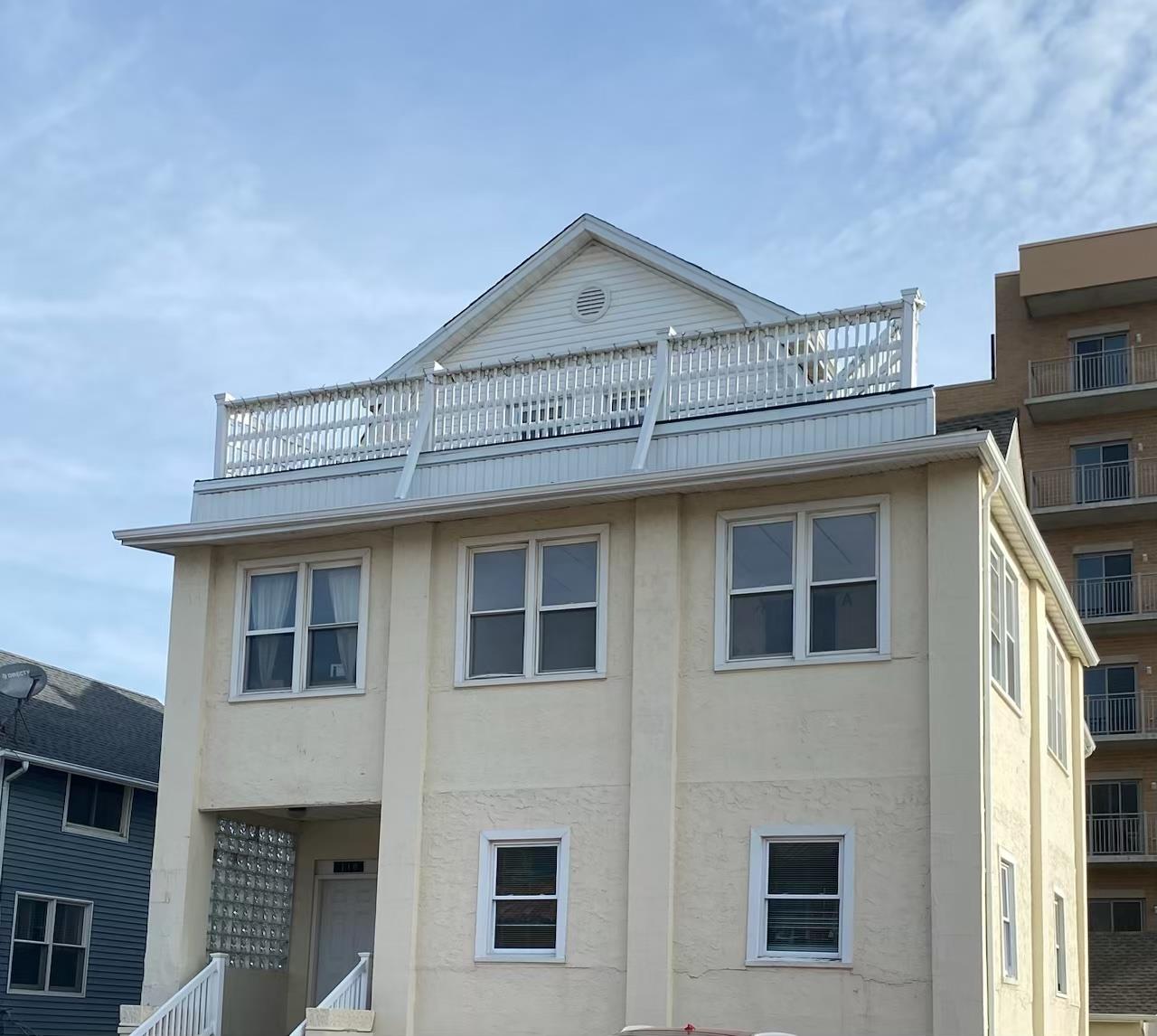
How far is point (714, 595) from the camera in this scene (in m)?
18.0

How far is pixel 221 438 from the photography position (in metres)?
21.4

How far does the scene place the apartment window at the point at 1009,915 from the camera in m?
17.6

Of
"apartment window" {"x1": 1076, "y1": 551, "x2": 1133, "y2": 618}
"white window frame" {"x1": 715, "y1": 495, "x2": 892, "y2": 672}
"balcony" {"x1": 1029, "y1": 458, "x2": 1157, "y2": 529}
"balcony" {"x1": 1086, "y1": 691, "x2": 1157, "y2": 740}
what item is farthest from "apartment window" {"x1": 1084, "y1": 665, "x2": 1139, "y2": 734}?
"white window frame" {"x1": 715, "y1": 495, "x2": 892, "y2": 672}

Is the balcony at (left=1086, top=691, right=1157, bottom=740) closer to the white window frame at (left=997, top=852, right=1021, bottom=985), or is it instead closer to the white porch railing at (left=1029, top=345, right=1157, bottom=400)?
the white porch railing at (left=1029, top=345, right=1157, bottom=400)

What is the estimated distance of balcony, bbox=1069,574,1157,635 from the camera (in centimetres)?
4766

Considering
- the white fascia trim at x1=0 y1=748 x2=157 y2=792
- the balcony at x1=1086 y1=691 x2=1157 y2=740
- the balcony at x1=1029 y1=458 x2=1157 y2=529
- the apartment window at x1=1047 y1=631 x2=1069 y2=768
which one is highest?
the balcony at x1=1029 y1=458 x2=1157 y2=529

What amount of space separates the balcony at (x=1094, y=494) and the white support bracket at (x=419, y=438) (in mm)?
32557

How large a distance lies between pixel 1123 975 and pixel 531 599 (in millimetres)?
14663

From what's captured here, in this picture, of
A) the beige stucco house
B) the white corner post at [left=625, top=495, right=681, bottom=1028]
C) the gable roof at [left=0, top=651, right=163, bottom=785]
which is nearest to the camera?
the beige stucco house

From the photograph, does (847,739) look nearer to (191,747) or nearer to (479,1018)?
(479,1018)

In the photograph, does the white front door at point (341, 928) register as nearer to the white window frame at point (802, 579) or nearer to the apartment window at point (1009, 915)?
the white window frame at point (802, 579)

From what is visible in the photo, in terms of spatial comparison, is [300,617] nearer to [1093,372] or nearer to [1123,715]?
[1123,715]

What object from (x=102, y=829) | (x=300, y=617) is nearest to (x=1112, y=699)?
(x=102, y=829)

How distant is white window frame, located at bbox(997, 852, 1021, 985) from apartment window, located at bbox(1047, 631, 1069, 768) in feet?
13.4
